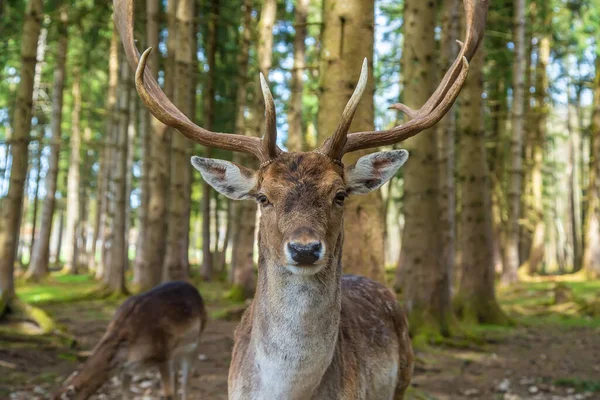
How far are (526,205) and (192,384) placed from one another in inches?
843

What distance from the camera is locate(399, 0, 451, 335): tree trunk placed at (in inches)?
408

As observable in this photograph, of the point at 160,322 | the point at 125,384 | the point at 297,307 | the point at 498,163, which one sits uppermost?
the point at 498,163

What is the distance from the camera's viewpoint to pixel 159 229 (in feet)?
46.3

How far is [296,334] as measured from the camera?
156 inches

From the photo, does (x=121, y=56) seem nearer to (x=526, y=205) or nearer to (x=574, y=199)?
(x=526, y=205)

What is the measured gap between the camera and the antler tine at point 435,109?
184 inches

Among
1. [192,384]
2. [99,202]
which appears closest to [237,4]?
[99,202]

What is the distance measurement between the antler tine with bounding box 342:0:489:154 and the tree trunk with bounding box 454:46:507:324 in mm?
8146

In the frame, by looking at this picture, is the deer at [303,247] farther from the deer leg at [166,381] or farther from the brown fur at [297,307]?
the deer leg at [166,381]

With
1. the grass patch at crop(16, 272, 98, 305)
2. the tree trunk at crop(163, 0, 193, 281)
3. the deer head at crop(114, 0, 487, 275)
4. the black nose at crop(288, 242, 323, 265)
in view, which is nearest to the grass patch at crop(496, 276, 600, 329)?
the tree trunk at crop(163, 0, 193, 281)

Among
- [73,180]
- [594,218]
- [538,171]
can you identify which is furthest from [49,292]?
[538,171]

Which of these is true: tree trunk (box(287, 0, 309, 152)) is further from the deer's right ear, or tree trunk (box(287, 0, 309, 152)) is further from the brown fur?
the brown fur

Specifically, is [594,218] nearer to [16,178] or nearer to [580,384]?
[580,384]

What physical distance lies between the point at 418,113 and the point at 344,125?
901 millimetres
